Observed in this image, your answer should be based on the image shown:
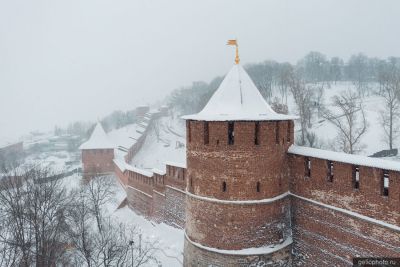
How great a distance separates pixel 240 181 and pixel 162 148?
35809 millimetres

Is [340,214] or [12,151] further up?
[340,214]

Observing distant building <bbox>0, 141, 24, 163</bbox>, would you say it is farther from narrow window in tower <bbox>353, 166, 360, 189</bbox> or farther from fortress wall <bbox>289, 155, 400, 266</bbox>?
narrow window in tower <bbox>353, 166, 360, 189</bbox>

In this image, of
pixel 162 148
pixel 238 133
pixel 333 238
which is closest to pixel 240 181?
pixel 238 133

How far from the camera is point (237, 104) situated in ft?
32.2

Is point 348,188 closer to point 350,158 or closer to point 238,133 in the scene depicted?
point 350,158

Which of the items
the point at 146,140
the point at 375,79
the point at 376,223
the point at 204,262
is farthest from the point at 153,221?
the point at 375,79

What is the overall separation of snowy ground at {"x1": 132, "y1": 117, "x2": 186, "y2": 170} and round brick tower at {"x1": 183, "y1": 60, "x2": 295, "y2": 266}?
24.1 meters

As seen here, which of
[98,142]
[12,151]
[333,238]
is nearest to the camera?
[333,238]

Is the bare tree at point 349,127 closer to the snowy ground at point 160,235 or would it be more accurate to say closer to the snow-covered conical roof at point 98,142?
the snowy ground at point 160,235

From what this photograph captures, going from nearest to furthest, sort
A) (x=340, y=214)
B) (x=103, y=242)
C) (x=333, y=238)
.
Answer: (x=340, y=214)
(x=333, y=238)
(x=103, y=242)

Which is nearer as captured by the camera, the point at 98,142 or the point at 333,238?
the point at 333,238

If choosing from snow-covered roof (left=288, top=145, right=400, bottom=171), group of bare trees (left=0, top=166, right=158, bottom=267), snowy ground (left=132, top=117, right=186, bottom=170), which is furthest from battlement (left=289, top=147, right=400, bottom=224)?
snowy ground (left=132, top=117, right=186, bottom=170)

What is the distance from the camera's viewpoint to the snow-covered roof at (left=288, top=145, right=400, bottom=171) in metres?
7.80

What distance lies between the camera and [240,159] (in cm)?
954
